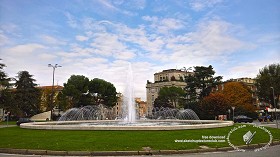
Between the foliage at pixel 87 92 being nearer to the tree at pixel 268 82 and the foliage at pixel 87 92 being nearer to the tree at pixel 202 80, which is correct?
the tree at pixel 202 80

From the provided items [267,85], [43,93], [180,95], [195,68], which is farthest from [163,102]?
[43,93]

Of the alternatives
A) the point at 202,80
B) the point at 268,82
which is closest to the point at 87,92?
the point at 202,80

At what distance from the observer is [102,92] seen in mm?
73000

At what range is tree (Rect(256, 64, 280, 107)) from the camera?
2421 inches

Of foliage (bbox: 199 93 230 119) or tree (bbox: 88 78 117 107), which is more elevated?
tree (bbox: 88 78 117 107)

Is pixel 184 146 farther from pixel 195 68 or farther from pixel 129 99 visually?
pixel 195 68

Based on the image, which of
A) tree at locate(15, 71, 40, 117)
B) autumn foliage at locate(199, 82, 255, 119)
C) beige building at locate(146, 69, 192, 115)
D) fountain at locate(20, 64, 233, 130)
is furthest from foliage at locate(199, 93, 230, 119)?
beige building at locate(146, 69, 192, 115)

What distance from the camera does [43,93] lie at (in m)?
80.9

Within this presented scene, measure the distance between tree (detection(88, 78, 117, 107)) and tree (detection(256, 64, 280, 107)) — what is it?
125 feet

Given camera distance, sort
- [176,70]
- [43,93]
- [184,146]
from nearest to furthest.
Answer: [184,146]
[43,93]
[176,70]

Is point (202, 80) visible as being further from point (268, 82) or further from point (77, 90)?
point (77, 90)

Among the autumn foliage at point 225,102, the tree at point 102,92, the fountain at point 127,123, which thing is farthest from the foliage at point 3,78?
the autumn foliage at point 225,102

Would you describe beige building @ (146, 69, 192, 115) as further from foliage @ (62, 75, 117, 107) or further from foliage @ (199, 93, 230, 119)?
foliage @ (199, 93, 230, 119)

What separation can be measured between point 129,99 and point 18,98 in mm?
39154
